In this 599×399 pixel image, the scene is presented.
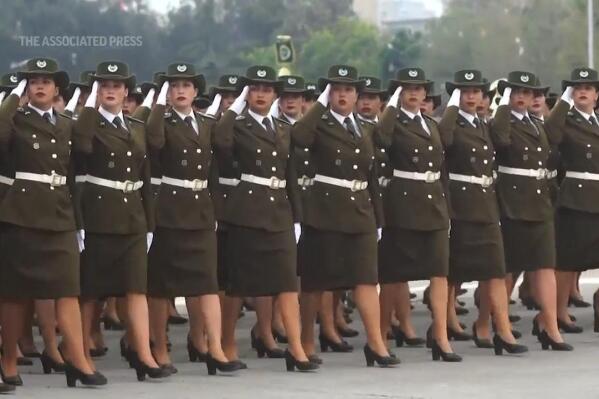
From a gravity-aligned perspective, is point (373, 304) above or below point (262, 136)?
below

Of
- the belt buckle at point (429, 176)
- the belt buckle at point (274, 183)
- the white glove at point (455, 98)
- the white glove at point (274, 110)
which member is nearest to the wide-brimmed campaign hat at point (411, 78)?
the white glove at point (455, 98)

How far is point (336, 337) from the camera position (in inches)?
581

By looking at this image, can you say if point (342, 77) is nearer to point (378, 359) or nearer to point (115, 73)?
point (115, 73)

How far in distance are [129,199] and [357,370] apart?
6.59 feet

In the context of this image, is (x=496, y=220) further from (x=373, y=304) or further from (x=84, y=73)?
(x=84, y=73)

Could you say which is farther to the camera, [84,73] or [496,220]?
[84,73]

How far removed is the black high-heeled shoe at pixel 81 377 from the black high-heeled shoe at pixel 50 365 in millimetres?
917

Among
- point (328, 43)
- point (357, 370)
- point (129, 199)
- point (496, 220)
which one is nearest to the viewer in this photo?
point (129, 199)

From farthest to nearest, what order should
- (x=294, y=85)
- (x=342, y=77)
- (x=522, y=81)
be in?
(x=522, y=81), (x=294, y=85), (x=342, y=77)

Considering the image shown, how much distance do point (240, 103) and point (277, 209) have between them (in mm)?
740

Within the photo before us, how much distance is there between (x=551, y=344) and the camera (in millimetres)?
14320

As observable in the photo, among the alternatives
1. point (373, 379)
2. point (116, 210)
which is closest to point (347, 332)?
point (373, 379)

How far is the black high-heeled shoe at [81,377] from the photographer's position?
12070mm

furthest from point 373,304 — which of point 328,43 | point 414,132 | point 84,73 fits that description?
point 328,43
